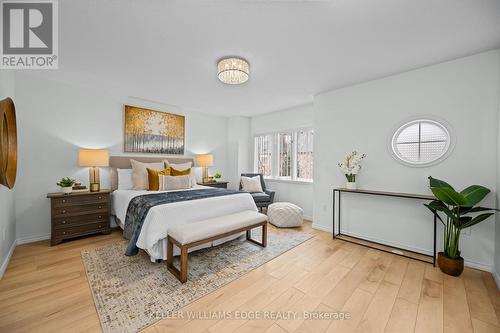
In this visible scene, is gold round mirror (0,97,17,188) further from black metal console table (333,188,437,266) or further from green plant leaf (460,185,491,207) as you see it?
green plant leaf (460,185,491,207)

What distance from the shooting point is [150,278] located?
206 cm

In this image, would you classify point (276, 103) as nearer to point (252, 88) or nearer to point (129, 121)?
point (252, 88)

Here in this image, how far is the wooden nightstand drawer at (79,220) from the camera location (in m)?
2.82

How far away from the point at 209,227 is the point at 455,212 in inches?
107

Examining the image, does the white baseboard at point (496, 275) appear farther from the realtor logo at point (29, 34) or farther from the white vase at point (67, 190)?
the white vase at point (67, 190)

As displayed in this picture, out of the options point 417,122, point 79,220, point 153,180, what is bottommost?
point 79,220

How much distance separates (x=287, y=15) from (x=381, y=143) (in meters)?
2.29

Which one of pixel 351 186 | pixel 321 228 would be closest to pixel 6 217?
pixel 321 228

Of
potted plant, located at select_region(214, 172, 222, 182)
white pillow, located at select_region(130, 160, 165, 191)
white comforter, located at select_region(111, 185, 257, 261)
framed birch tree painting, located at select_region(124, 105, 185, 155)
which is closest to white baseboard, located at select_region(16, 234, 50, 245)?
white comforter, located at select_region(111, 185, 257, 261)

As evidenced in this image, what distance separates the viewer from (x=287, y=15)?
5.56 ft

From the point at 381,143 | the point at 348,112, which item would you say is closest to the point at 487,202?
the point at 381,143

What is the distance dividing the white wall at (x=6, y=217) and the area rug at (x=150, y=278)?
73 centimetres

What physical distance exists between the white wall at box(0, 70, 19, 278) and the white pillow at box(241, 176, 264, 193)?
3.65m

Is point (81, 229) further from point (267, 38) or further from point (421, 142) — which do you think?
point (421, 142)
